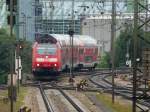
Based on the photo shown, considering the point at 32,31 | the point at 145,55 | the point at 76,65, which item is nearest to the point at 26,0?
the point at 76,65

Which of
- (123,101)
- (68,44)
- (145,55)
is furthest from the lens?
(68,44)

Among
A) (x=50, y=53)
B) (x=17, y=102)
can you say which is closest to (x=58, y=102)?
(x=17, y=102)

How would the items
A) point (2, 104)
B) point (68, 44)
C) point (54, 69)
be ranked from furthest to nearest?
point (68, 44)
point (54, 69)
point (2, 104)

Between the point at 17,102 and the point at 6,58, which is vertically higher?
the point at 6,58

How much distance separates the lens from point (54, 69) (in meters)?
49.5

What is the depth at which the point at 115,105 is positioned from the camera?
31.5 m

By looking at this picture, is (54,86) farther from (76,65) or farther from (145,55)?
(145,55)

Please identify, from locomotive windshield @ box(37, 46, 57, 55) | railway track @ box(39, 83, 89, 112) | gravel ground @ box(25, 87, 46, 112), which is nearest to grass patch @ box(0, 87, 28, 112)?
gravel ground @ box(25, 87, 46, 112)

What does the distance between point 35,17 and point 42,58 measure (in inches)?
367

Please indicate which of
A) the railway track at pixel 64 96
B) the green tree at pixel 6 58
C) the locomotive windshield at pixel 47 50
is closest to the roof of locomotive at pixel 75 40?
the locomotive windshield at pixel 47 50

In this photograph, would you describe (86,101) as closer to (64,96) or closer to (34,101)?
(34,101)

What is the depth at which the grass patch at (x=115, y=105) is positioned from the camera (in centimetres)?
2952

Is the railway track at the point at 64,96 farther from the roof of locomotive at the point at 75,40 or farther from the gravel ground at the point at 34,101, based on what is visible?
the roof of locomotive at the point at 75,40

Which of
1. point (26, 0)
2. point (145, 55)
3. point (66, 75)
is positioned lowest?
point (66, 75)
